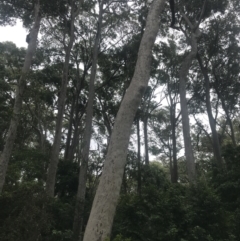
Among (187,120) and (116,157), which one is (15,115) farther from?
(116,157)

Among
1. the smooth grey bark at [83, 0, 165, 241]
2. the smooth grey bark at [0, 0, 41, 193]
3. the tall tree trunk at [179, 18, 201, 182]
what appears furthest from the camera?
the tall tree trunk at [179, 18, 201, 182]

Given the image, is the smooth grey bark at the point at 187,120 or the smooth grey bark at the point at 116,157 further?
the smooth grey bark at the point at 187,120

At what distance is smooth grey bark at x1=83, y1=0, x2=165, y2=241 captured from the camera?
124 inches

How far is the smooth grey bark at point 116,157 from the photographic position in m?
3.16

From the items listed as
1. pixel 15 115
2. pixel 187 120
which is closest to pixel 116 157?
pixel 15 115

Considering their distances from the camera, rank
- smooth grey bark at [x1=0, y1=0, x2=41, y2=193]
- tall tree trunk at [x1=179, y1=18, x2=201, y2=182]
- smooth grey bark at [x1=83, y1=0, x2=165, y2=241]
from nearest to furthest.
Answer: smooth grey bark at [x1=83, y1=0, x2=165, y2=241] < smooth grey bark at [x1=0, y1=0, x2=41, y2=193] < tall tree trunk at [x1=179, y1=18, x2=201, y2=182]

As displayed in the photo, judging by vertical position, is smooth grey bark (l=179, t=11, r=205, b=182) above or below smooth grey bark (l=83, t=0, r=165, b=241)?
above

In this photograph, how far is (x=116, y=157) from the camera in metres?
3.70

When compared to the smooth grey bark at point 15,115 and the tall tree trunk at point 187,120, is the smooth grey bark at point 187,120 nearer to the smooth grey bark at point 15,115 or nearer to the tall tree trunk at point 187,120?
the tall tree trunk at point 187,120

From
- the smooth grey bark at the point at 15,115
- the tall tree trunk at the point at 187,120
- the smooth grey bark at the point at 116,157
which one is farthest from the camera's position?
the tall tree trunk at the point at 187,120

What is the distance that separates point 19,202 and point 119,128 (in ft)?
13.8

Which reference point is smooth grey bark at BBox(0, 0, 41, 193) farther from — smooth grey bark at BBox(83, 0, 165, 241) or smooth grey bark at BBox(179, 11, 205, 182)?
smooth grey bark at BBox(179, 11, 205, 182)

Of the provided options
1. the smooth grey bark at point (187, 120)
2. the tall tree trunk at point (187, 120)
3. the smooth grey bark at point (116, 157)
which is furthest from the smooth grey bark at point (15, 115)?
the smooth grey bark at point (187, 120)

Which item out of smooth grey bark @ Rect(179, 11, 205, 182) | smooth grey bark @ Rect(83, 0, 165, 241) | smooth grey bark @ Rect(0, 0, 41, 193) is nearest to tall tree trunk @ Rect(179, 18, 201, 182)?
smooth grey bark @ Rect(179, 11, 205, 182)
